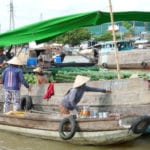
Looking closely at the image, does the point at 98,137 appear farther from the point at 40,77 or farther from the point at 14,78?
the point at 40,77

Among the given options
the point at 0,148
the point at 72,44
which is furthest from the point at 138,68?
the point at 72,44

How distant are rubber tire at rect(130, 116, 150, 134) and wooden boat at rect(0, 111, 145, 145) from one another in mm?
79

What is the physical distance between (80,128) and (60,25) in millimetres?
3070

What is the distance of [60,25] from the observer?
10.3 metres

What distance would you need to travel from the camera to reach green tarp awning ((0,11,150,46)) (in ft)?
32.9

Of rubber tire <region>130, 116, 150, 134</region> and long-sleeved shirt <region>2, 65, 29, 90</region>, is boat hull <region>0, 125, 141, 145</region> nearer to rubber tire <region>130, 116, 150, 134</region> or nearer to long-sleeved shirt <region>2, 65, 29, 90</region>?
rubber tire <region>130, 116, 150, 134</region>

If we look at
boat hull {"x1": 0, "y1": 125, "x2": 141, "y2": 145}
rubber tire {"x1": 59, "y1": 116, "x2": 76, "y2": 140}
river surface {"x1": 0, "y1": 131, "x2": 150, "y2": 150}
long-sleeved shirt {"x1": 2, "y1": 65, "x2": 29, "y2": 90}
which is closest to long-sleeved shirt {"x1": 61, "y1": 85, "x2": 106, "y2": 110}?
rubber tire {"x1": 59, "y1": 116, "x2": 76, "y2": 140}

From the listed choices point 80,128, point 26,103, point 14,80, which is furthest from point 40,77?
point 80,128

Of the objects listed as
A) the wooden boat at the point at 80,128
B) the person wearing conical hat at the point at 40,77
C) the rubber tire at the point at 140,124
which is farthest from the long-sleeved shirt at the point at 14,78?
the rubber tire at the point at 140,124

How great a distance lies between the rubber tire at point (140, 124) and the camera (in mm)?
7812

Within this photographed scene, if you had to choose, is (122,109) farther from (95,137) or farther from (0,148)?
(0,148)

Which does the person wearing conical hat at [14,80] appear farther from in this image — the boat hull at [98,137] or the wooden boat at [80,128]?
the boat hull at [98,137]

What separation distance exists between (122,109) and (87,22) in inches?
92.7

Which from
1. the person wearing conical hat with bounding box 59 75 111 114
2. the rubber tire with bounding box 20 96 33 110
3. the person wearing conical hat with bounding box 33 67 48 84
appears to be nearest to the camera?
the person wearing conical hat with bounding box 59 75 111 114
